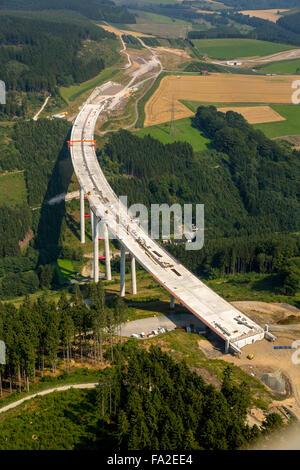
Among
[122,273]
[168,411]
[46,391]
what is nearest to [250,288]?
[122,273]

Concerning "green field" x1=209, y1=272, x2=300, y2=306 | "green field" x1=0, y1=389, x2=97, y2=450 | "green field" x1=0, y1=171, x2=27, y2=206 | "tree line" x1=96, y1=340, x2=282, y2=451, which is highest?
"green field" x1=0, y1=171, x2=27, y2=206

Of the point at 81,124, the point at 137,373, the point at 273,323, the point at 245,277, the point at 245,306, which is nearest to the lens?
the point at 137,373

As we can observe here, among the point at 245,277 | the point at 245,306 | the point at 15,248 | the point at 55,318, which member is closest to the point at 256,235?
the point at 245,277

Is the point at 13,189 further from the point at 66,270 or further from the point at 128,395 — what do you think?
the point at 128,395

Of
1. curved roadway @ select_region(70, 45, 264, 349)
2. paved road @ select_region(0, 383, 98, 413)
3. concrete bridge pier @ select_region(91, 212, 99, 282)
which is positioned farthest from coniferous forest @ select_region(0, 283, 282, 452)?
concrete bridge pier @ select_region(91, 212, 99, 282)

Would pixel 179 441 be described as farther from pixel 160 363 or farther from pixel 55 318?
pixel 55 318

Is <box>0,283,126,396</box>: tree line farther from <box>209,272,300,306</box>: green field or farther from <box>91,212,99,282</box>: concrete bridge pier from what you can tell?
<box>91,212,99,282</box>: concrete bridge pier
